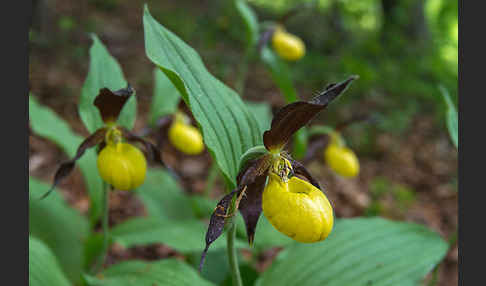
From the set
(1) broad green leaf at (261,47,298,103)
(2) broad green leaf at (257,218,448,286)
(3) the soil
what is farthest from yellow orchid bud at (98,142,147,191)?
(1) broad green leaf at (261,47,298,103)

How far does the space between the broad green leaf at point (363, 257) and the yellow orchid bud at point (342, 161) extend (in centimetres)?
66

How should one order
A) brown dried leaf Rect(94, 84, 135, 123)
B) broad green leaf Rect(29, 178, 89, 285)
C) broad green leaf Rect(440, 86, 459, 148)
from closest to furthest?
brown dried leaf Rect(94, 84, 135, 123), broad green leaf Rect(440, 86, 459, 148), broad green leaf Rect(29, 178, 89, 285)

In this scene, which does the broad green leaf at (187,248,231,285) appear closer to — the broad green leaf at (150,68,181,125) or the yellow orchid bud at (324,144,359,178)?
the broad green leaf at (150,68,181,125)

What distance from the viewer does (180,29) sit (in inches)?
218

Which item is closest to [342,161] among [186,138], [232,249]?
[186,138]

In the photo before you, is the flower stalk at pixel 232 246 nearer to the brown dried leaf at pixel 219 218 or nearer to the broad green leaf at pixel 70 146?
the brown dried leaf at pixel 219 218

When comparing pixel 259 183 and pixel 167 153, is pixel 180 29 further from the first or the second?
pixel 259 183

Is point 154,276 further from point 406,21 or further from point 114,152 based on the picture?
point 406,21

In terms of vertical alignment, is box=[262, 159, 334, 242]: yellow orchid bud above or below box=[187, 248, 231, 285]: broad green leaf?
above

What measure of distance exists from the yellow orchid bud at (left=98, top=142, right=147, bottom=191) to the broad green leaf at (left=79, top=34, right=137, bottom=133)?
6.3 inches

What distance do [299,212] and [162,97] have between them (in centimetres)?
143

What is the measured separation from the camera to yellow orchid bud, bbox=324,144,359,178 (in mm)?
2492

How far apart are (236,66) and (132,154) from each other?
145 inches

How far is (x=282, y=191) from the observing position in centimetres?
114
